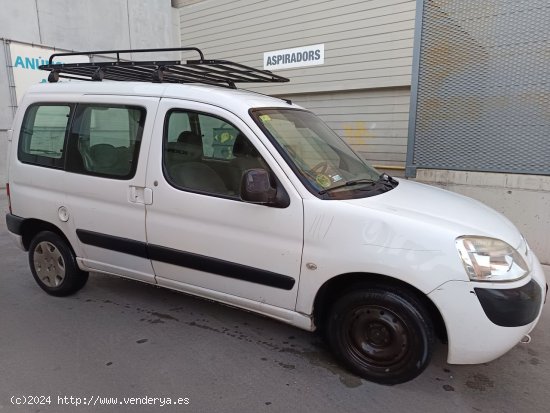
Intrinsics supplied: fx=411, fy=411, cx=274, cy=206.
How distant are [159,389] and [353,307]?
135 cm

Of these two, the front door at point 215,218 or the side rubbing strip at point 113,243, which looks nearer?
the front door at point 215,218

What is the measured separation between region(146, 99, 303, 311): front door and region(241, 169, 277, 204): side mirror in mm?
123

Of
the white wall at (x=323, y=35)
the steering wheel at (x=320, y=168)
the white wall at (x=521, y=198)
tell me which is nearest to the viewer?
the steering wheel at (x=320, y=168)

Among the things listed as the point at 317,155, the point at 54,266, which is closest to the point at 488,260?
the point at 317,155

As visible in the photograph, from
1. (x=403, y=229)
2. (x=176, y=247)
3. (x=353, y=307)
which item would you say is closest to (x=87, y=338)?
(x=176, y=247)

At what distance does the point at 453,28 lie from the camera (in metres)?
5.38

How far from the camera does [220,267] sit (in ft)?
9.78

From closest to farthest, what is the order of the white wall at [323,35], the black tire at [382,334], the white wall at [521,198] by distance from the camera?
1. the black tire at [382,334]
2. the white wall at [521,198]
3. the white wall at [323,35]

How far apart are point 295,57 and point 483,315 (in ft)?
26.4

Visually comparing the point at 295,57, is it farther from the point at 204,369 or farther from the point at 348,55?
the point at 204,369

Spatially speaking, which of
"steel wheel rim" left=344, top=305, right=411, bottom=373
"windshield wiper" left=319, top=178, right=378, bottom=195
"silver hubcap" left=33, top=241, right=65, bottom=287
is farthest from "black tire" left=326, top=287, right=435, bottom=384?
"silver hubcap" left=33, top=241, right=65, bottom=287

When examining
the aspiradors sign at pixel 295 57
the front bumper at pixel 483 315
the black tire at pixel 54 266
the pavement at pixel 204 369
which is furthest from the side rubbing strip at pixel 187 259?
the aspiradors sign at pixel 295 57

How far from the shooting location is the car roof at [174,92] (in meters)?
3.00

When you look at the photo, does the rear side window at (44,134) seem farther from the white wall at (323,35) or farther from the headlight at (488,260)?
the white wall at (323,35)
